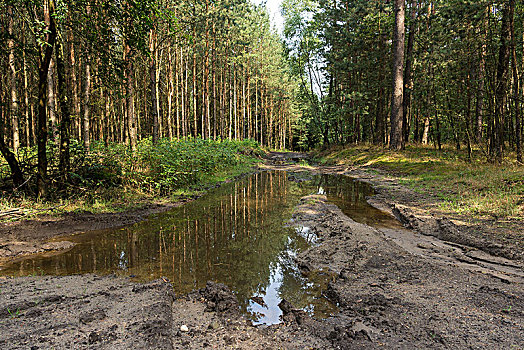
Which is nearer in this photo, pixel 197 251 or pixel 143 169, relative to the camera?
pixel 197 251

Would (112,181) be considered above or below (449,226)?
above

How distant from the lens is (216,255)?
492 cm

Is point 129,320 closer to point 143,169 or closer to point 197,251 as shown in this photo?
point 197,251

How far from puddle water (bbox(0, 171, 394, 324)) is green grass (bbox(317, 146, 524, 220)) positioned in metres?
2.09

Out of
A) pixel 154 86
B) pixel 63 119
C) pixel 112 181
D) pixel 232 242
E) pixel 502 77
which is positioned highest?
pixel 154 86

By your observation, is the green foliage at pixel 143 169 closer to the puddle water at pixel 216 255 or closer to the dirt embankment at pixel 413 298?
the puddle water at pixel 216 255

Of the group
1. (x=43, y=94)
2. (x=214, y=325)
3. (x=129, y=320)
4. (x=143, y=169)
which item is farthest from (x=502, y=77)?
(x=43, y=94)

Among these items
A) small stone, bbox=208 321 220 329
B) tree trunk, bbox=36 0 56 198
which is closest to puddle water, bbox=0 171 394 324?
small stone, bbox=208 321 220 329

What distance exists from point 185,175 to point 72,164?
4.62 metres

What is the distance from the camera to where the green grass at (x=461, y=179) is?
6195 mm

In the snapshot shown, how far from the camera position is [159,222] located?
7.10 meters

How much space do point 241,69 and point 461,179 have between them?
3098 cm

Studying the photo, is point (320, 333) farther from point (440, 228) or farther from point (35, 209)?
point (35, 209)

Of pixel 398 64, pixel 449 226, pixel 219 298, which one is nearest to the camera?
pixel 219 298
